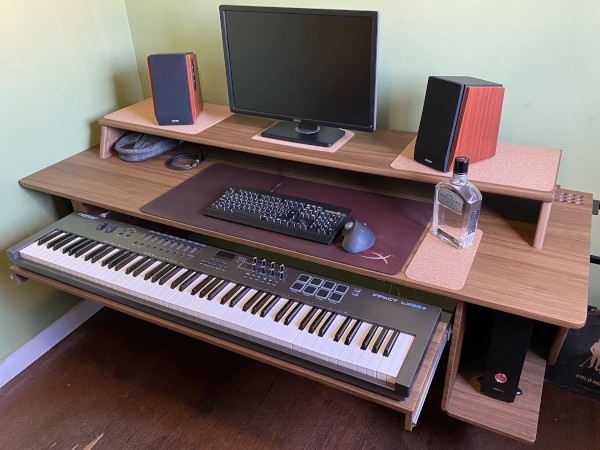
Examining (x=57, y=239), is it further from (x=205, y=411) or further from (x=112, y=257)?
(x=205, y=411)

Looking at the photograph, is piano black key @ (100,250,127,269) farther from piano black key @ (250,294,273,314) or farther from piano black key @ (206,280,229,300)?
piano black key @ (250,294,273,314)

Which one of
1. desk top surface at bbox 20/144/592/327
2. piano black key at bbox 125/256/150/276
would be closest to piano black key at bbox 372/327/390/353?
desk top surface at bbox 20/144/592/327

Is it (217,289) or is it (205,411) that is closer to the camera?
(217,289)

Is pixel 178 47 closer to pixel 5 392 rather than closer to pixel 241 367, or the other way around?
pixel 241 367

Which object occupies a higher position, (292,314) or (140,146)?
(140,146)

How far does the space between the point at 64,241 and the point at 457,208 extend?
3.72 ft

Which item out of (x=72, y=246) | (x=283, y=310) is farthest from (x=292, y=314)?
(x=72, y=246)

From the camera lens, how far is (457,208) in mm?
1216

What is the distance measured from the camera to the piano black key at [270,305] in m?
1.25

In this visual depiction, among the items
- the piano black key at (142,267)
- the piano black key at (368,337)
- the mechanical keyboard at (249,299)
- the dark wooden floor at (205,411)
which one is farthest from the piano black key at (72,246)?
the piano black key at (368,337)

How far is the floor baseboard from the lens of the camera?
1810mm

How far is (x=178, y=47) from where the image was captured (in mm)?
1850

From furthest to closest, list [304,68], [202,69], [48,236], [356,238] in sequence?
1. [202,69]
2. [48,236]
3. [304,68]
4. [356,238]

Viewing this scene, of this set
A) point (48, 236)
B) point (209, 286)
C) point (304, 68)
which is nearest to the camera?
point (209, 286)
